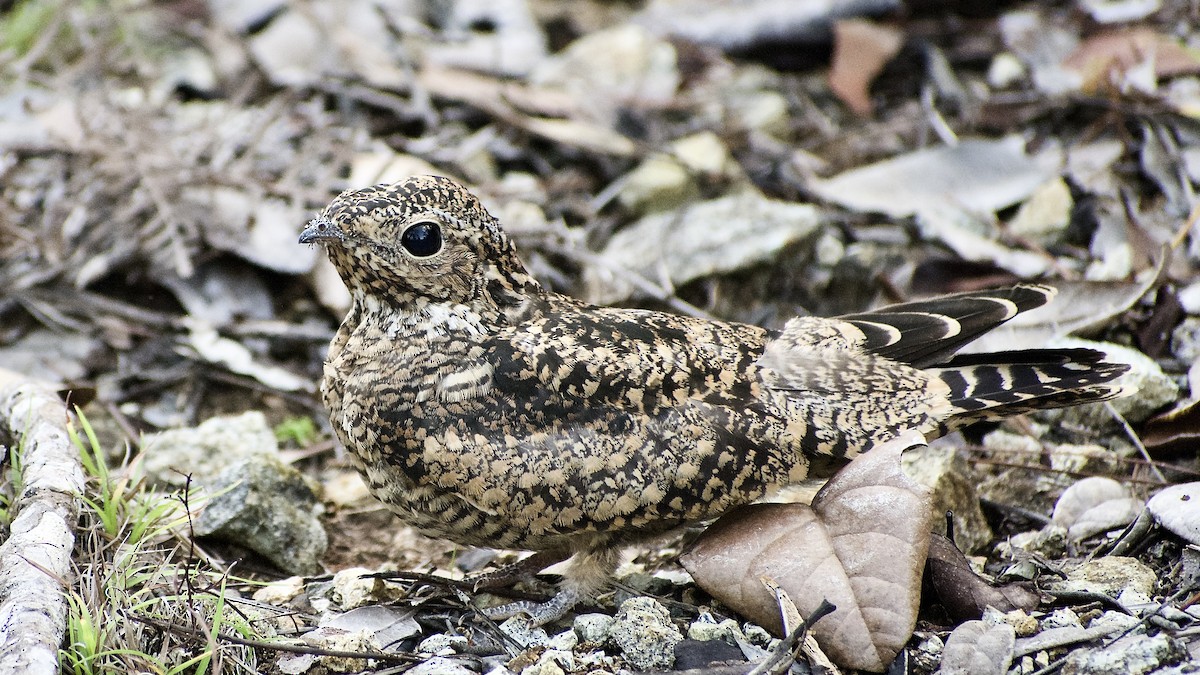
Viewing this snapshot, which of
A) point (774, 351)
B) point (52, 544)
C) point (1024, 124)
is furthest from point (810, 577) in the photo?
point (1024, 124)

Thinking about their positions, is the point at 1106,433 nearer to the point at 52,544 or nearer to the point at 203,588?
the point at 203,588

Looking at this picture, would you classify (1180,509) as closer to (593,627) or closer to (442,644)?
(593,627)

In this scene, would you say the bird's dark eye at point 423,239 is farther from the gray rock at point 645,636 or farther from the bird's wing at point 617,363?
the gray rock at point 645,636

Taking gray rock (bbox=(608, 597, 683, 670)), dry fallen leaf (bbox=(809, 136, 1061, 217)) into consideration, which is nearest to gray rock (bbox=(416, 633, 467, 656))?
gray rock (bbox=(608, 597, 683, 670))

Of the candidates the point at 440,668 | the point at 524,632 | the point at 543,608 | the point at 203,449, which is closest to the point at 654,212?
the point at 203,449

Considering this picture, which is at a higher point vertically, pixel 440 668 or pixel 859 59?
pixel 859 59

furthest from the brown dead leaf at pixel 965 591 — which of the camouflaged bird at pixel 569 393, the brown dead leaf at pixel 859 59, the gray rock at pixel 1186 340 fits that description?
the brown dead leaf at pixel 859 59
